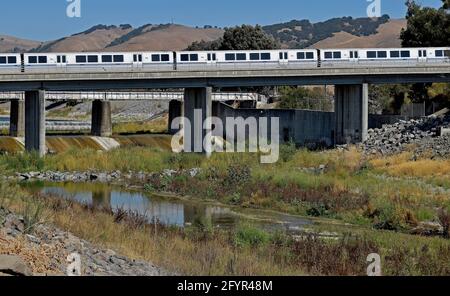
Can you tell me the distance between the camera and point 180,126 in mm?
81625

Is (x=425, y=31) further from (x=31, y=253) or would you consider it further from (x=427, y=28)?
(x=31, y=253)

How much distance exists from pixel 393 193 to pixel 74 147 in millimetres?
34039

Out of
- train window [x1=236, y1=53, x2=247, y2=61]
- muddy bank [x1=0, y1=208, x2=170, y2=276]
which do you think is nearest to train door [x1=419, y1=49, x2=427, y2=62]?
train window [x1=236, y1=53, x2=247, y2=61]

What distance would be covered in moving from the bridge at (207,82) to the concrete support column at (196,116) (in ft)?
0.27

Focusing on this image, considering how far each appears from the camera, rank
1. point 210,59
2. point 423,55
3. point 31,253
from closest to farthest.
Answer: point 31,253
point 210,59
point 423,55

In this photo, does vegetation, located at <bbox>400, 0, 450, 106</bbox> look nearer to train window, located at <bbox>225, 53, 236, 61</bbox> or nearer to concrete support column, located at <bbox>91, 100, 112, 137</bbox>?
train window, located at <bbox>225, 53, 236, 61</bbox>

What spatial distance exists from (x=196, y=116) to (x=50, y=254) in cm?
5067

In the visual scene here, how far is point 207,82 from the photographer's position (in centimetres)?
6675

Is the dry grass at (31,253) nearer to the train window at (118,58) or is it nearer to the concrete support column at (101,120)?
the train window at (118,58)

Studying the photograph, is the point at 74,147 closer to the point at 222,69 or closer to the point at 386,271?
the point at 222,69

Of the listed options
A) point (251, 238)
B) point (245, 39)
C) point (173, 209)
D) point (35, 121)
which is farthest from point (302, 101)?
point (251, 238)

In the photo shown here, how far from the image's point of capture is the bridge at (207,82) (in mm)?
62125

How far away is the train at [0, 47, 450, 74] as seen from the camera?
63.8 meters

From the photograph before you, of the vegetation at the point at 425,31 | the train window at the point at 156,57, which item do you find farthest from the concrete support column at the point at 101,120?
the vegetation at the point at 425,31
